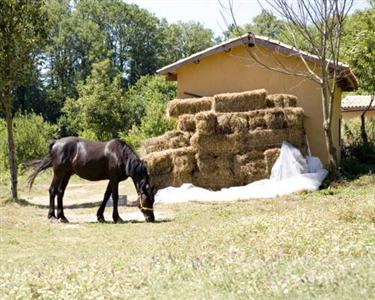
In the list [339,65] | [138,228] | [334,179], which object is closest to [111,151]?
[138,228]

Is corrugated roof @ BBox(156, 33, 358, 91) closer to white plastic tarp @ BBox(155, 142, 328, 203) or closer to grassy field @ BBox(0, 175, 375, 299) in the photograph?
white plastic tarp @ BBox(155, 142, 328, 203)

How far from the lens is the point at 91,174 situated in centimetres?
1320

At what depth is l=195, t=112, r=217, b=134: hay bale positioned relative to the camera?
54.6 feet

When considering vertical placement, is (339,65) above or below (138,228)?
above

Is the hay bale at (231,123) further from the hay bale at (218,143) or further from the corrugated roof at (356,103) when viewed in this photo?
the corrugated roof at (356,103)

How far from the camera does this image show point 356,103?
35438 mm

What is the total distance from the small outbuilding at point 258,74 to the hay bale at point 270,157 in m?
2.50

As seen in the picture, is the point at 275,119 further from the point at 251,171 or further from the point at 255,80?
the point at 255,80

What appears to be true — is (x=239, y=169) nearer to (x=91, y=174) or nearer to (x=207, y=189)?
(x=207, y=189)

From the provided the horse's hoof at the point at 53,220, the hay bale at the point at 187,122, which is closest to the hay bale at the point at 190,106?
the hay bale at the point at 187,122

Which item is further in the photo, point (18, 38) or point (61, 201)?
point (18, 38)

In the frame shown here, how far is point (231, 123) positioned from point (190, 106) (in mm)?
1640

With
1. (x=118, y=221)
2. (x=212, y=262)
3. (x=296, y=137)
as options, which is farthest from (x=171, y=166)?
(x=212, y=262)

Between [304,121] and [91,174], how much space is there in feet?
26.4
